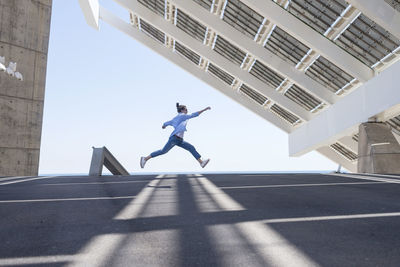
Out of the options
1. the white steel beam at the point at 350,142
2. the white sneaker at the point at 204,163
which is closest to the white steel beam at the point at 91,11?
the white sneaker at the point at 204,163

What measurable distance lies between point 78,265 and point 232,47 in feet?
66.2

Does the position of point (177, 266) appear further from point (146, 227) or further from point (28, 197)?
point (28, 197)

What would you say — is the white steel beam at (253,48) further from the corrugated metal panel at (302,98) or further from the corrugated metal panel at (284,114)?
the corrugated metal panel at (284,114)

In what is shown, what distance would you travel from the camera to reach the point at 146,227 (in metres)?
2.64

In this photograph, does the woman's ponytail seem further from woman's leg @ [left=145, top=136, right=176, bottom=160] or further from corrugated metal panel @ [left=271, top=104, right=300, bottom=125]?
corrugated metal panel @ [left=271, top=104, right=300, bottom=125]

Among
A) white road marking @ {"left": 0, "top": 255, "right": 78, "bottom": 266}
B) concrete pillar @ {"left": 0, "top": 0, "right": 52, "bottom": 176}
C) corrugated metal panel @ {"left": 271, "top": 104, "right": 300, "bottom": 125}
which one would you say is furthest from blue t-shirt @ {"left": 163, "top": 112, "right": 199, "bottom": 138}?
corrugated metal panel @ {"left": 271, "top": 104, "right": 300, "bottom": 125}

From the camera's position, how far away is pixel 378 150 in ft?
47.4

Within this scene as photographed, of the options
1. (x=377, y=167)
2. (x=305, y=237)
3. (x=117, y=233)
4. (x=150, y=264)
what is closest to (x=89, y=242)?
(x=117, y=233)

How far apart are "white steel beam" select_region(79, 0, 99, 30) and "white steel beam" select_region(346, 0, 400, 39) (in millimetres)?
12781

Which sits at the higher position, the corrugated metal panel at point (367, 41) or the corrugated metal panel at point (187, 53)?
the corrugated metal panel at point (187, 53)

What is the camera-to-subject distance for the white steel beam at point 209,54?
2017 centimetres

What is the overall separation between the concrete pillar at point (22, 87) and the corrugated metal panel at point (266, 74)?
1108 cm

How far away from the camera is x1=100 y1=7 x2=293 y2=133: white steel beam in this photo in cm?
2495

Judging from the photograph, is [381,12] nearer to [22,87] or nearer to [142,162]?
[142,162]
